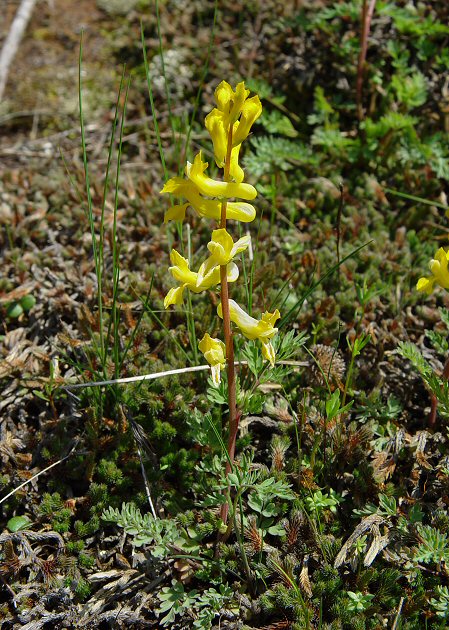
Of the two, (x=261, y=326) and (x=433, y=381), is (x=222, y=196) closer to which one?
(x=261, y=326)

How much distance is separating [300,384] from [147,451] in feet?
3.06

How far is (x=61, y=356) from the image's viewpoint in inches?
139

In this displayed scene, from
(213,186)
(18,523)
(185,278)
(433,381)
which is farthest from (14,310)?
(433,381)

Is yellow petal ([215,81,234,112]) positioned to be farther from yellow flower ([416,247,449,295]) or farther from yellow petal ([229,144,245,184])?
yellow flower ([416,247,449,295])

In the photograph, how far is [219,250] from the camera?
205 centimetres

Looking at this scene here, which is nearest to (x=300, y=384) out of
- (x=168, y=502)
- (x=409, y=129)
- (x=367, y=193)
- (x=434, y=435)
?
(x=434, y=435)

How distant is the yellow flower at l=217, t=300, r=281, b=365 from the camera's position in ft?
7.21

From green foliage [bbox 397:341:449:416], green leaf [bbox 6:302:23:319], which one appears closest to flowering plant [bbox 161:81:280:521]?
green foliage [bbox 397:341:449:416]

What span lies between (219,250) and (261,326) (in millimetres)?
343

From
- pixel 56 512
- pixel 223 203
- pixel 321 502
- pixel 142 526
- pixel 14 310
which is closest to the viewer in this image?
pixel 223 203

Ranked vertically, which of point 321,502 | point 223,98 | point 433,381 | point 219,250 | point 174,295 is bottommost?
point 321,502

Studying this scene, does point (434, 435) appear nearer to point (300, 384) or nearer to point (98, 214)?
point (300, 384)

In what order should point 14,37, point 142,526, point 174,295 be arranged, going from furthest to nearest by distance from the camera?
point 14,37 < point 142,526 < point 174,295

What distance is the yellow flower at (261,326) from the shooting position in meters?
2.20
